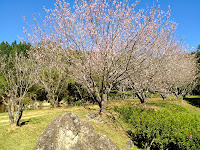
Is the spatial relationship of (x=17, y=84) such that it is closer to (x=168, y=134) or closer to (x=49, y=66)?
(x=49, y=66)

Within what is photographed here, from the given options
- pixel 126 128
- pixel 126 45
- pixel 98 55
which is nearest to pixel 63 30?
pixel 98 55

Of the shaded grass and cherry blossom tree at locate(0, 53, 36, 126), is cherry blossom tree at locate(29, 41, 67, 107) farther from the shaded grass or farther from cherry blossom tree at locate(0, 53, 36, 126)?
the shaded grass

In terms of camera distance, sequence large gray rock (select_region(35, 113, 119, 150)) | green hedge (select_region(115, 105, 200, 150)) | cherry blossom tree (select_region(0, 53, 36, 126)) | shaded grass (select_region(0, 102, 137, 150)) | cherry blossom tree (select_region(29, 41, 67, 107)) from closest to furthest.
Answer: large gray rock (select_region(35, 113, 119, 150)) → green hedge (select_region(115, 105, 200, 150)) → shaded grass (select_region(0, 102, 137, 150)) → cherry blossom tree (select_region(0, 53, 36, 126)) → cherry blossom tree (select_region(29, 41, 67, 107))

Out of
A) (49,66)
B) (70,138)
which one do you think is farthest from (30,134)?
(49,66)

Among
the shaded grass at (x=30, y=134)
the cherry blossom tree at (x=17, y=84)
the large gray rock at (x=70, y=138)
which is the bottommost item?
the shaded grass at (x=30, y=134)

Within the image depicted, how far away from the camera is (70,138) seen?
4.03 m

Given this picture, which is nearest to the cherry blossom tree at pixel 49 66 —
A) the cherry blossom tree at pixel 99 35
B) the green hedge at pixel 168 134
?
the cherry blossom tree at pixel 99 35

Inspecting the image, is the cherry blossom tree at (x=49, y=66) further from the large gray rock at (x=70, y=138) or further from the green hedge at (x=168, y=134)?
the green hedge at (x=168, y=134)

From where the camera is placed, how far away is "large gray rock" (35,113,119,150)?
396 centimetres

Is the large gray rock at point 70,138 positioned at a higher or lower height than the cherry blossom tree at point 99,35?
lower

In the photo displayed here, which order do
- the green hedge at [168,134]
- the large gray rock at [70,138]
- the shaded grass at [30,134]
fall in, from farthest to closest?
the shaded grass at [30,134] → the green hedge at [168,134] → the large gray rock at [70,138]

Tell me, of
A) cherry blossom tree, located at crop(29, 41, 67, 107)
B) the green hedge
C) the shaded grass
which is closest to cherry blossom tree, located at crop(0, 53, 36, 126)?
the shaded grass

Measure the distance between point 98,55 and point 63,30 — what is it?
2247mm

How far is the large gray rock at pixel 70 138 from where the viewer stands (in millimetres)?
3965
